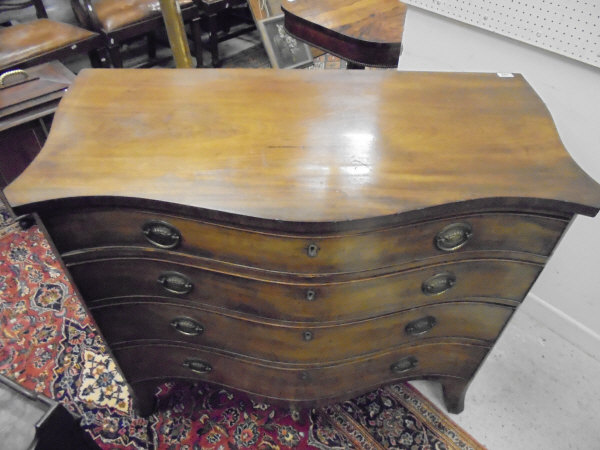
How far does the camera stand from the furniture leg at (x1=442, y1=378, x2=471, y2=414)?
1.50 meters

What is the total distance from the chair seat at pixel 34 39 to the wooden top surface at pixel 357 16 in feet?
4.24

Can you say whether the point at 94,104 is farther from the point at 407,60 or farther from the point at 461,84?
the point at 407,60

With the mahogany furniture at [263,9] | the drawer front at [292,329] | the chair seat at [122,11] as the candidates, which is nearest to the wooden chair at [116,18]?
the chair seat at [122,11]

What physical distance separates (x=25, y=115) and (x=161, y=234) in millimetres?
1499

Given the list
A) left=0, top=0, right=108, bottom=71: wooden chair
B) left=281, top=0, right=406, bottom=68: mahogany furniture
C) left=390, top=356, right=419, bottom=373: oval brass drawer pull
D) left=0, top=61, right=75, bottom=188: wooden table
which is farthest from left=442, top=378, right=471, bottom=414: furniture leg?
left=0, top=0, right=108, bottom=71: wooden chair

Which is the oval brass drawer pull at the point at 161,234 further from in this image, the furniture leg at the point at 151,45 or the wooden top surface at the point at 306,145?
the furniture leg at the point at 151,45

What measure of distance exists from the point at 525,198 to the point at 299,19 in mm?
1644

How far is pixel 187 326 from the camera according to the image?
3.99 ft

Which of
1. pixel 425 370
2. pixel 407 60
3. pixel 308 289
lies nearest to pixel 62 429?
pixel 308 289

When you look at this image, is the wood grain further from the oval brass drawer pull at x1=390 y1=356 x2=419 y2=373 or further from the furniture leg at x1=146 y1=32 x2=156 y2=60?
the furniture leg at x1=146 y1=32 x2=156 y2=60

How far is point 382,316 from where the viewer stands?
1156 mm

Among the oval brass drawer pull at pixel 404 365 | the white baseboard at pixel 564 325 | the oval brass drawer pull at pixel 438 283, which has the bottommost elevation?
Answer: the white baseboard at pixel 564 325

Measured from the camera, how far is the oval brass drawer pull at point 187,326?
1.20 meters

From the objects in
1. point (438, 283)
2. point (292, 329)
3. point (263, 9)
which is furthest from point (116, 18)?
point (438, 283)
